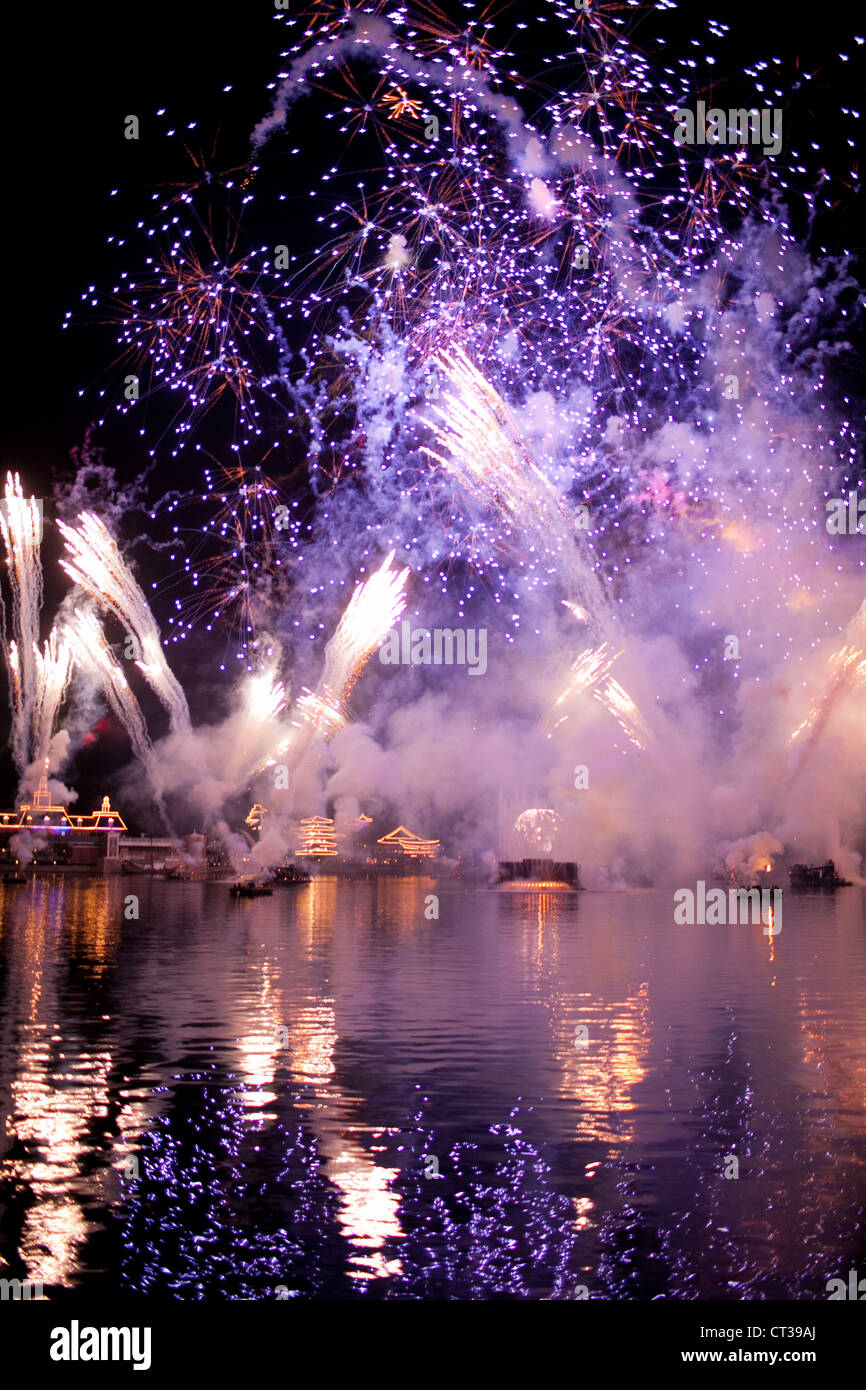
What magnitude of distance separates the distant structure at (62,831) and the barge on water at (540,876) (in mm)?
62271

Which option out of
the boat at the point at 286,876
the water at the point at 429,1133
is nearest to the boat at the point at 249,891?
the boat at the point at 286,876

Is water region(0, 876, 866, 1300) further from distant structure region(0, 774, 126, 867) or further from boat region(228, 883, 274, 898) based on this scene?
distant structure region(0, 774, 126, 867)

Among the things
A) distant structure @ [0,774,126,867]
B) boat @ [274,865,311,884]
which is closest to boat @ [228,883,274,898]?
boat @ [274,865,311,884]

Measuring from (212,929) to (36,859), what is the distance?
379ft

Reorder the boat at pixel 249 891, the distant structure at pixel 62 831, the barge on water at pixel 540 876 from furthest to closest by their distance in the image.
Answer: the distant structure at pixel 62 831, the barge on water at pixel 540 876, the boat at pixel 249 891

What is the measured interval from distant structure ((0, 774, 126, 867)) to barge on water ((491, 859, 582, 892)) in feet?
204

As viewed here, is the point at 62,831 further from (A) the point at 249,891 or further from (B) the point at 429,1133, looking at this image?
(B) the point at 429,1133

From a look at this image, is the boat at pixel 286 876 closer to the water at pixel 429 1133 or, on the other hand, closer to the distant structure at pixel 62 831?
the distant structure at pixel 62 831

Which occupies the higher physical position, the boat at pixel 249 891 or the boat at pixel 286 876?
the boat at pixel 249 891

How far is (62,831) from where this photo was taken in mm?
162500

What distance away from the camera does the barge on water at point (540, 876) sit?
118000 millimetres

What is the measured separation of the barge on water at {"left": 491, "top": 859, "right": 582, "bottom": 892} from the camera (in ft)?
387
